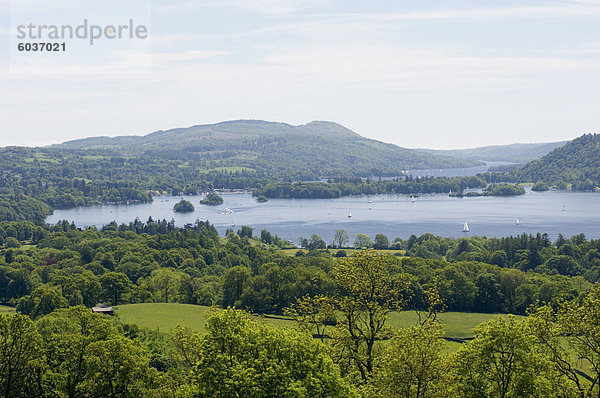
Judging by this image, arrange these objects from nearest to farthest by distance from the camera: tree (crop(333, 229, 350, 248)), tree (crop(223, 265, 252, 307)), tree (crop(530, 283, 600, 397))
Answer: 1. tree (crop(530, 283, 600, 397))
2. tree (crop(223, 265, 252, 307))
3. tree (crop(333, 229, 350, 248))

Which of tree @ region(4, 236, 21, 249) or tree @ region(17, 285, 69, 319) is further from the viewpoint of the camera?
tree @ region(4, 236, 21, 249)

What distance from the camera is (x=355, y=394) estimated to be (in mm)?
22516

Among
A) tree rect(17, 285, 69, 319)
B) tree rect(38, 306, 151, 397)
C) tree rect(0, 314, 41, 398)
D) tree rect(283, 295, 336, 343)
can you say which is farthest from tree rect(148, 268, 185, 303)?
tree rect(283, 295, 336, 343)

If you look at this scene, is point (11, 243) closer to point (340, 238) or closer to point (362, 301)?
point (340, 238)

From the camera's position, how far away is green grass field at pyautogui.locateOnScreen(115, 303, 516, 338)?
173ft

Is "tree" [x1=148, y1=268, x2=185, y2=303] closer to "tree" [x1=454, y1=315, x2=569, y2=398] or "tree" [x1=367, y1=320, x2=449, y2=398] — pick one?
"tree" [x1=367, y1=320, x2=449, y2=398]

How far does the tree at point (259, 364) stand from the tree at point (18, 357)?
9.00m

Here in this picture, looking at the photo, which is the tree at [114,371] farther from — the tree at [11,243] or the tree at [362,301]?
the tree at [11,243]

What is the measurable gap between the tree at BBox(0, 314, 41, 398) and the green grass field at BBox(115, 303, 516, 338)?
21975mm

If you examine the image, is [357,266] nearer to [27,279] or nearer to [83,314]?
[83,314]

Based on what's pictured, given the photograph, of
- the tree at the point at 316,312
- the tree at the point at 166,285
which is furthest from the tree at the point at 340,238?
the tree at the point at 316,312

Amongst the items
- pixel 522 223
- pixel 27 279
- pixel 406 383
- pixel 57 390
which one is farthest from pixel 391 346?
pixel 522 223

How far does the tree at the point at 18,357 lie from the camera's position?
91.2ft

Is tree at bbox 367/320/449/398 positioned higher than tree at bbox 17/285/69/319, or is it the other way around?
tree at bbox 367/320/449/398
